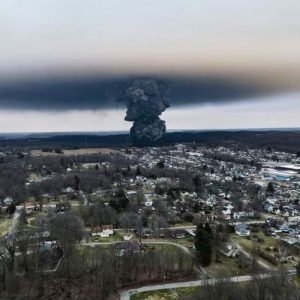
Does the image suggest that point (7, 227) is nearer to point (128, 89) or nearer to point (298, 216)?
point (298, 216)

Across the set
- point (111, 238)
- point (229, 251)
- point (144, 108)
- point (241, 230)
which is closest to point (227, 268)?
point (229, 251)

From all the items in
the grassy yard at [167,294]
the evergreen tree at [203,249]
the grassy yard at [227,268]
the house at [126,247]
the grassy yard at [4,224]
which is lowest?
the grassy yard at [167,294]

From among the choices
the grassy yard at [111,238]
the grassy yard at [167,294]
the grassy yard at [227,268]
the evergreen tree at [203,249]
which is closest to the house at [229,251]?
the grassy yard at [227,268]

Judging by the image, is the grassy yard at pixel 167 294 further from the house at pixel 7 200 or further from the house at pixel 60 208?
the house at pixel 7 200

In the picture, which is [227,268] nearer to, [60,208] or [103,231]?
[103,231]

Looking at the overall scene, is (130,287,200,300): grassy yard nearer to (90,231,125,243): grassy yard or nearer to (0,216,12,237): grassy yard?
(90,231,125,243): grassy yard

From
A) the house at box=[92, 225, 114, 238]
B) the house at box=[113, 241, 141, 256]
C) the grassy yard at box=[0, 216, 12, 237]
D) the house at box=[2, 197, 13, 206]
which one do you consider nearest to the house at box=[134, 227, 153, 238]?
the house at box=[92, 225, 114, 238]
